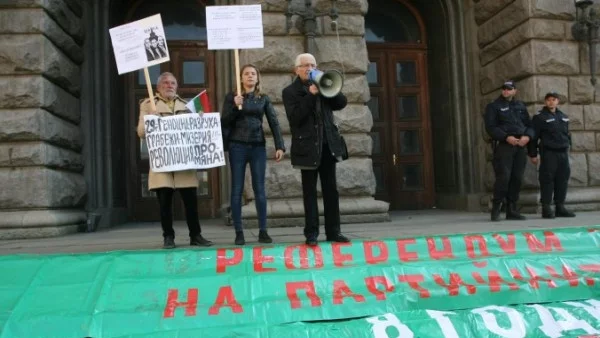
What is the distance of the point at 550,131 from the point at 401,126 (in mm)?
3828

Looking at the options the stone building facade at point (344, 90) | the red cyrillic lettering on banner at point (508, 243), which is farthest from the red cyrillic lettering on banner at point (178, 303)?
the stone building facade at point (344, 90)

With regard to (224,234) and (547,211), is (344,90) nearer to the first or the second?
(224,234)

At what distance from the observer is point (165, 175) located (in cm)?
568

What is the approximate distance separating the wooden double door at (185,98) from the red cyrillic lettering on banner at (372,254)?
6.08 meters

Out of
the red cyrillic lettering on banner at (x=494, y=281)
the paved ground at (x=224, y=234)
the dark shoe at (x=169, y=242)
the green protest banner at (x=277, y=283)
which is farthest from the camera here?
the paved ground at (x=224, y=234)

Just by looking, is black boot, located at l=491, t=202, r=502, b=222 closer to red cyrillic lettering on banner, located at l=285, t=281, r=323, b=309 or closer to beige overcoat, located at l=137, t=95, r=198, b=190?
red cyrillic lettering on banner, located at l=285, t=281, r=323, b=309

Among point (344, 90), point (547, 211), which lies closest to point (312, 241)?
point (344, 90)

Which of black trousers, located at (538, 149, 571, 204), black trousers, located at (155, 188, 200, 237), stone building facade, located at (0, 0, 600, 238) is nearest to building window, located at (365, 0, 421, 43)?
stone building facade, located at (0, 0, 600, 238)

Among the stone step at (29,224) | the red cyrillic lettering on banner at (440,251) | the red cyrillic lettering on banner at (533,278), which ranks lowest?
the red cyrillic lettering on banner at (533,278)

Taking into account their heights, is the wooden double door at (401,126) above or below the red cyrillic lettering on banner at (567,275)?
above

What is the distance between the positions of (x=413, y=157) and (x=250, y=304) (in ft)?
26.6

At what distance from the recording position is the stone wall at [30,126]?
25.0 feet

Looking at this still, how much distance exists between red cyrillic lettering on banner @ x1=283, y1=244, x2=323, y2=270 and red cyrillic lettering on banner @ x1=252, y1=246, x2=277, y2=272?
0.52ft

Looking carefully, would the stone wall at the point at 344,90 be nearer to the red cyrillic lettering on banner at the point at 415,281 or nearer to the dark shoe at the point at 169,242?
the dark shoe at the point at 169,242
